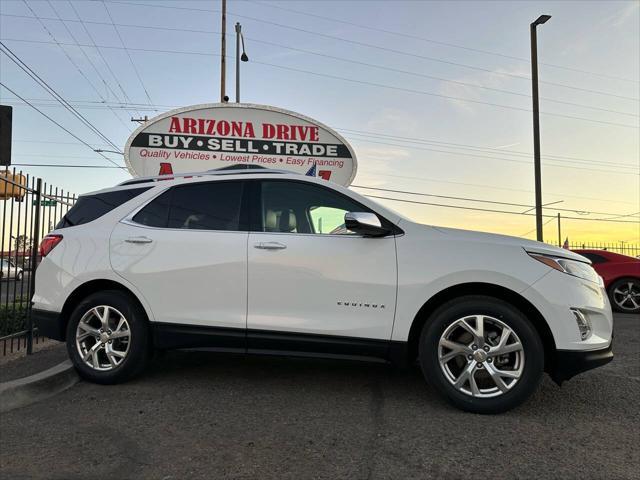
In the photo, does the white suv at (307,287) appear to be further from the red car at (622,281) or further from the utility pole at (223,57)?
the utility pole at (223,57)

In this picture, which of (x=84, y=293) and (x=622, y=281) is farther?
(x=622, y=281)

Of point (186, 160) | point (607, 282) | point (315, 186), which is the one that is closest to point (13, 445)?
point (315, 186)

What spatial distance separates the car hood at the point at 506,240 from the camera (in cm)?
348

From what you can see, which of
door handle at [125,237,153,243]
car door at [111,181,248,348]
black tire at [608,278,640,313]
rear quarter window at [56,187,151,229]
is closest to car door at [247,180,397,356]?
car door at [111,181,248,348]

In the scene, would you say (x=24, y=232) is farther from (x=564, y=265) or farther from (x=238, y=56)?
(x=238, y=56)

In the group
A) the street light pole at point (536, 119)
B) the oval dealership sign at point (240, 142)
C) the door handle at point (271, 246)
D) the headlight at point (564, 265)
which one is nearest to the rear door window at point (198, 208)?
the door handle at point (271, 246)

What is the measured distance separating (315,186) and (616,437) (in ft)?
9.21

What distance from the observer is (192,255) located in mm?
3875

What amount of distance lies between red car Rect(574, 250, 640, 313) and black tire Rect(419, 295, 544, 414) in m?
7.52

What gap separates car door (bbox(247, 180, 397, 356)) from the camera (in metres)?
3.54

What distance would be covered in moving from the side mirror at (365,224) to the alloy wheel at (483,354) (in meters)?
0.88

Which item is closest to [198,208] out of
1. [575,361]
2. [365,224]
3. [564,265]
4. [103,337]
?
[103,337]

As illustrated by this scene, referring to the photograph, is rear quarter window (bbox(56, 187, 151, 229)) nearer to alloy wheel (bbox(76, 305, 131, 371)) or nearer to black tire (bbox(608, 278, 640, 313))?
alloy wheel (bbox(76, 305, 131, 371))

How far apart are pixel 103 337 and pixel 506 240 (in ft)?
11.3
